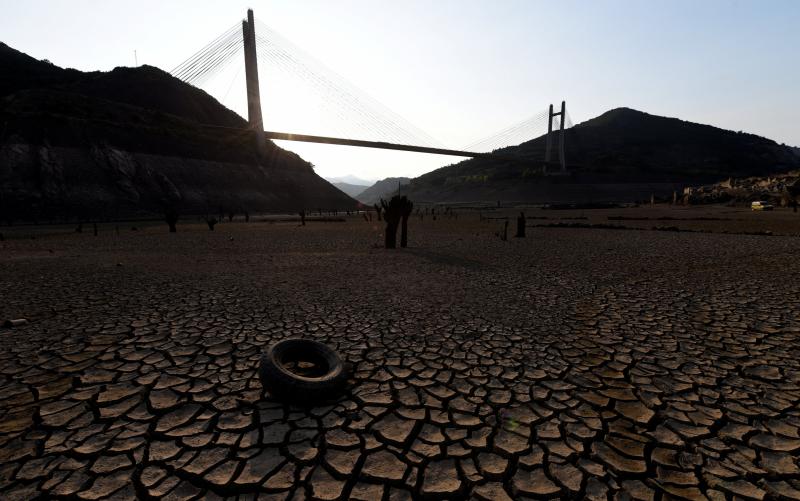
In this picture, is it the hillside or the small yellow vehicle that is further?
the small yellow vehicle

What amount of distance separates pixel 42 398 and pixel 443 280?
6.92 metres

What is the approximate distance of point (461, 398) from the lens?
3.49 meters

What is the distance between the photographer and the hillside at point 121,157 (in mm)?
32344

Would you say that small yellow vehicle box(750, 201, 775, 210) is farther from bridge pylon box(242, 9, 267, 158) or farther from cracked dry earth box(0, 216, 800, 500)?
bridge pylon box(242, 9, 267, 158)

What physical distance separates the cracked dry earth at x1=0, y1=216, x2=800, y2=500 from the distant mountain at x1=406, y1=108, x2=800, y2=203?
251 ft

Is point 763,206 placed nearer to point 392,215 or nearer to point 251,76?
point 392,215

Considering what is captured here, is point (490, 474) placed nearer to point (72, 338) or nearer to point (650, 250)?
point (72, 338)

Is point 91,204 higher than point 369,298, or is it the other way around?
point 91,204

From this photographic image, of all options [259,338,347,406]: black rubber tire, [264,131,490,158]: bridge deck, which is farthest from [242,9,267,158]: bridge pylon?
[259,338,347,406]: black rubber tire

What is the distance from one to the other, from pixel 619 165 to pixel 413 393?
11193 cm

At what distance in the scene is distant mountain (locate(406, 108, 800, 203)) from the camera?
82.6 metres

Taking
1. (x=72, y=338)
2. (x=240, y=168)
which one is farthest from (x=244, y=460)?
(x=240, y=168)

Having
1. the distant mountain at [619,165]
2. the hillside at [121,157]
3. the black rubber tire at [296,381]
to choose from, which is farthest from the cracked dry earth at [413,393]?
Result: the distant mountain at [619,165]

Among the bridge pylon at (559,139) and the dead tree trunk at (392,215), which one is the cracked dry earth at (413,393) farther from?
the bridge pylon at (559,139)
